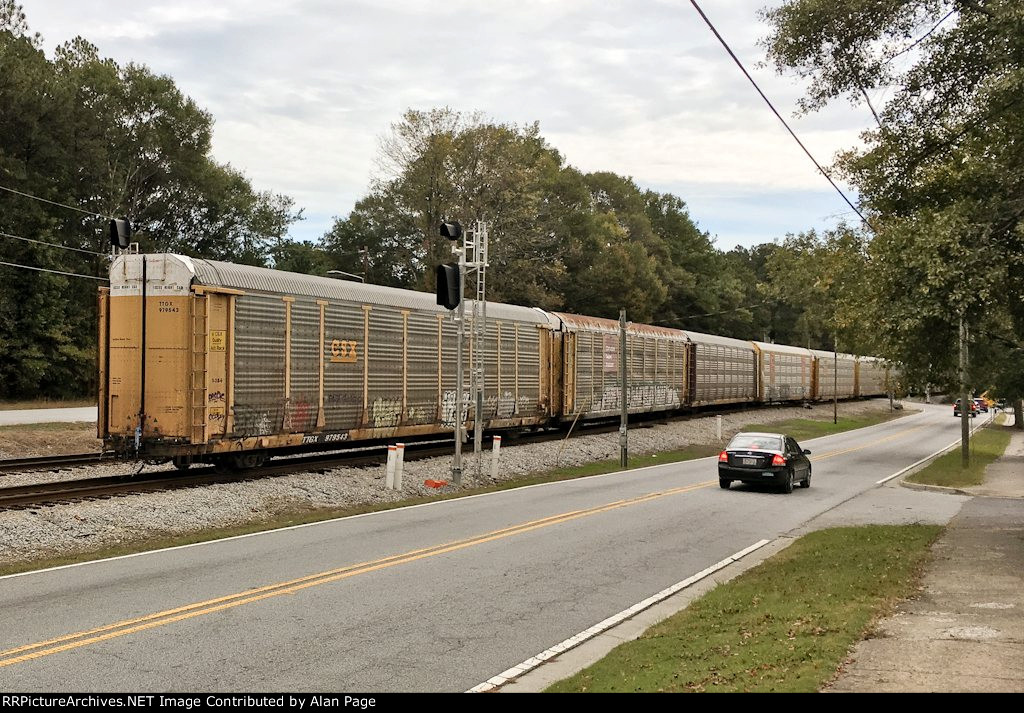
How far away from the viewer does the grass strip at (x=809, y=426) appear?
4256cm

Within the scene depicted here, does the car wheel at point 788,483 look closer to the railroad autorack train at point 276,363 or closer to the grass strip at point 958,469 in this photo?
the railroad autorack train at point 276,363

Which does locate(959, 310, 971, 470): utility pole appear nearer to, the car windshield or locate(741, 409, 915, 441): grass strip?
the car windshield

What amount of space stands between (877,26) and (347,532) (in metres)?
12.1

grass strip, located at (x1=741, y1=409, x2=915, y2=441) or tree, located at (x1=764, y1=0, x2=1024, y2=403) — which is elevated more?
tree, located at (x1=764, y1=0, x2=1024, y2=403)

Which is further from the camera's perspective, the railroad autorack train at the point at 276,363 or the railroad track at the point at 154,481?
the railroad autorack train at the point at 276,363

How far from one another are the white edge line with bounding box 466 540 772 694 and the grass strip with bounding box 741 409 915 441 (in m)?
30.1

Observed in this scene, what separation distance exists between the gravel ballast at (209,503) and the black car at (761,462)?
17.8 feet

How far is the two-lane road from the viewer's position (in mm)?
7094

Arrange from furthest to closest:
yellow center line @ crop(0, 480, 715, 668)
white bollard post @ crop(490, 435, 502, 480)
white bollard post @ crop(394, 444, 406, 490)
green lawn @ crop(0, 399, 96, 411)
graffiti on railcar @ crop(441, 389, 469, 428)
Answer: green lawn @ crop(0, 399, 96, 411), graffiti on railcar @ crop(441, 389, 469, 428), white bollard post @ crop(490, 435, 502, 480), white bollard post @ crop(394, 444, 406, 490), yellow center line @ crop(0, 480, 715, 668)

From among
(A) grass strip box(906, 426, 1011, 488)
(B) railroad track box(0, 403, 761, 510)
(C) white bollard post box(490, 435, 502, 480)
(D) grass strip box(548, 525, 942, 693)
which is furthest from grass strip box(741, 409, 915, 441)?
(D) grass strip box(548, 525, 942, 693)

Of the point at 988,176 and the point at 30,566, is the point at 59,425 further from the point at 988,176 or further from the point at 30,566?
the point at 988,176

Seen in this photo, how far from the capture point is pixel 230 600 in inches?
364

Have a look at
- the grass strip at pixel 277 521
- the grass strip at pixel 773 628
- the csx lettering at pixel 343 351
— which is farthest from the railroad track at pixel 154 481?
the grass strip at pixel 773 628

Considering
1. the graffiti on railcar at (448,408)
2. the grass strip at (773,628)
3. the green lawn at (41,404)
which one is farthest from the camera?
the green lawn at (41,404)
